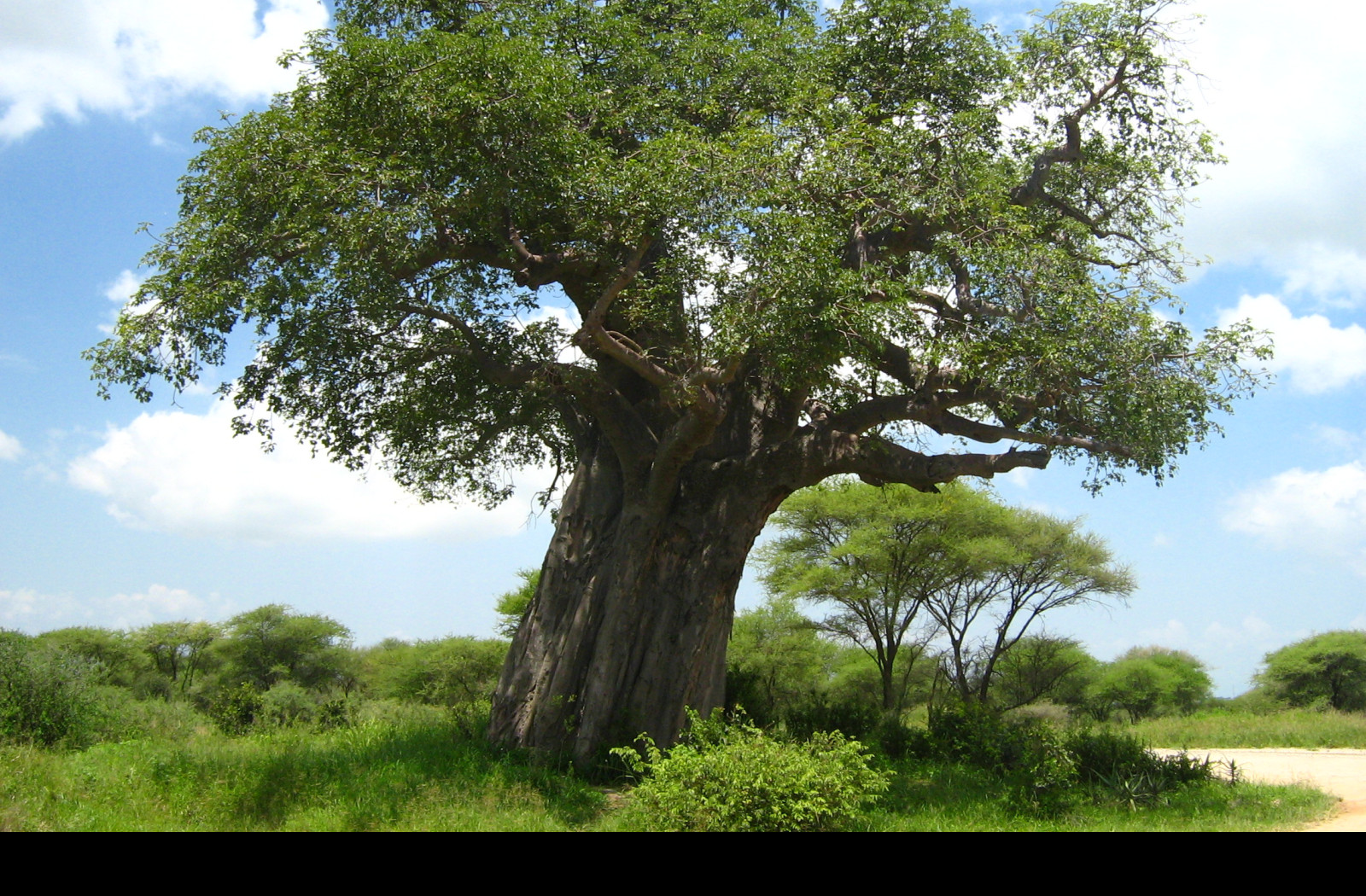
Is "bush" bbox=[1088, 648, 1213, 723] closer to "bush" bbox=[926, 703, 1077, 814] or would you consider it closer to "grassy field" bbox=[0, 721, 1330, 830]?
"bush" bbox=[926, 703, 1077, 814]

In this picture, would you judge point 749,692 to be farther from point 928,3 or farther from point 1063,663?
point 1063,663

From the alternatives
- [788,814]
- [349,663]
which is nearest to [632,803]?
[788,814]

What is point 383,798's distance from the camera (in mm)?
7594

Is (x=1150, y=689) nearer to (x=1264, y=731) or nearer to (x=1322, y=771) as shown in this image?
(x=1264, y=731)

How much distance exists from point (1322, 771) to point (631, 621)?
29.2 ft

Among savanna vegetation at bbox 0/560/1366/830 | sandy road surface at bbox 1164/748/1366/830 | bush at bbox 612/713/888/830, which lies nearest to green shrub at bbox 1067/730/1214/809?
savanna vegetation at bbox 0/560/1366/830

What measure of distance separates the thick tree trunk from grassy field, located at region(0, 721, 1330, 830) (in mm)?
659

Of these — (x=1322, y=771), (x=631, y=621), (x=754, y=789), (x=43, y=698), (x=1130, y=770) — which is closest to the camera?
(x=754, y=789)

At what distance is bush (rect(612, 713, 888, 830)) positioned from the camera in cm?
682

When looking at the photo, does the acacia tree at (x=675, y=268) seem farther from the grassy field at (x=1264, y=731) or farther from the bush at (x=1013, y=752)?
the grassy field at (x=1264, y=731)

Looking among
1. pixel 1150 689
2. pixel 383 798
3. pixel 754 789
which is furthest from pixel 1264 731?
pixel 383 798

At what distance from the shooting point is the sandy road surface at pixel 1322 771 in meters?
8.19

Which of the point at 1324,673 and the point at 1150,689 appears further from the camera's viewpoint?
the point at 1150,689
